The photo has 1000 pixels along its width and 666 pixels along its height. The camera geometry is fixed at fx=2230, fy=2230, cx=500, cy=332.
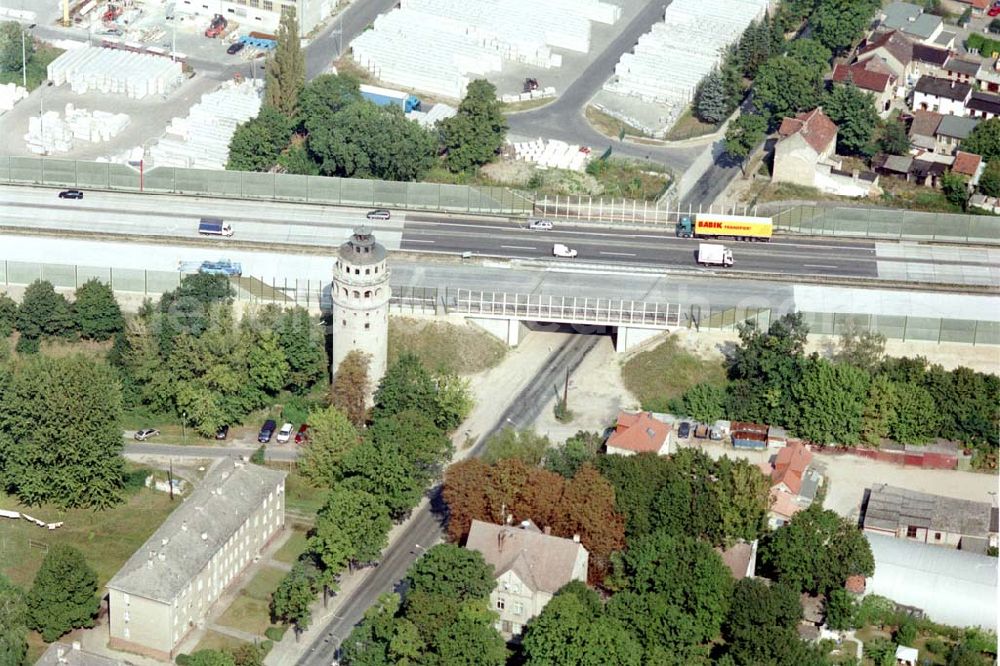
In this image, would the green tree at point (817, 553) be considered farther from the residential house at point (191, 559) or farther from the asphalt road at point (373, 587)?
the residential house at point (191, 559)

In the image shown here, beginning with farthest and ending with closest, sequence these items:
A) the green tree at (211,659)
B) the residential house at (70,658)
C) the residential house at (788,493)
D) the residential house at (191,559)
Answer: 1. the residential house at (788,493)
2. the residential house at (191,559)
3. the green tree at (211,659)
4. the residential house at (70,658)

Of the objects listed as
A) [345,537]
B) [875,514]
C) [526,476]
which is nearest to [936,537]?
[875,514]

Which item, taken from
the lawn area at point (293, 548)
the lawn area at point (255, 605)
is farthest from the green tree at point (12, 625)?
the lawn area at point (293, 548)

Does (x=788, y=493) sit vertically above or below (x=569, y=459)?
below

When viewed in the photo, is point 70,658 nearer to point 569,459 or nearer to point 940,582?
point 569,459

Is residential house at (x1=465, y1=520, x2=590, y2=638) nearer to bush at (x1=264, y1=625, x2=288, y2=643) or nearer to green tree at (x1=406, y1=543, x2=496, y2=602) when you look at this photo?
green tree at (x1=406, y1=543, x2=496, y2=602)

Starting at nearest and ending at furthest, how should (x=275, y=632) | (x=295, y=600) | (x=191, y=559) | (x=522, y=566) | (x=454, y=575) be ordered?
1. (x=454, y=575)
2. (x=522, y=566)
3. (x=295, y=600)
4. (x=191, y=559)
5. (x=275, y=632)

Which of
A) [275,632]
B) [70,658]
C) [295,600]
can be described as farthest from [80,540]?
[295,600]

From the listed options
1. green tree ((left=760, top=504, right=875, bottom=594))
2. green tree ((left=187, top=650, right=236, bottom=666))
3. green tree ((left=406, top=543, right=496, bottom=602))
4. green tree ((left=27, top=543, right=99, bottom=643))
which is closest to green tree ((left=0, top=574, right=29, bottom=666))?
green tree ((left=27, top=543, right=99, bottom=643))
